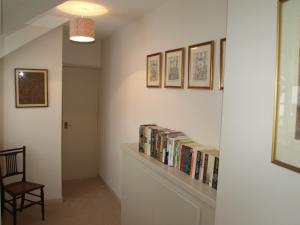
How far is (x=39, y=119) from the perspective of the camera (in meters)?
3.61

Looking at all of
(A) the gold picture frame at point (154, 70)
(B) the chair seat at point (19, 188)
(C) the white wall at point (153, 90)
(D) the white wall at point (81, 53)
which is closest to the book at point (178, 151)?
(C) the white wall at point (153, 90)

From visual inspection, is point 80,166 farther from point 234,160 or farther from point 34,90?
point 234,160

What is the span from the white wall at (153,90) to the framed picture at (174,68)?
0.06 meters

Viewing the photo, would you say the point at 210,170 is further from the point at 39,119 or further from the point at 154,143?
the point at 39,119

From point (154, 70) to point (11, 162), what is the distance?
2165mm

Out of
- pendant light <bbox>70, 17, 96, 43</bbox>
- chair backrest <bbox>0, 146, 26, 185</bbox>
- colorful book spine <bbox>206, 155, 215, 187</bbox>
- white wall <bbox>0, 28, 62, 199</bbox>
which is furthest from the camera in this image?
white wall <bbox>0, 28, 62, 199</bbox>

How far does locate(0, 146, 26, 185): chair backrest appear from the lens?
3.30m

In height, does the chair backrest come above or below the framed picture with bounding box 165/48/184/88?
below

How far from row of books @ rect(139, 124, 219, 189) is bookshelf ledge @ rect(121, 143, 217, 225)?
0.16ft

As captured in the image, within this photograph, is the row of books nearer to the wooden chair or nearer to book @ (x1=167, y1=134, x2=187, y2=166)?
book @ (x1=167, y1=134, x2=187, y2=166)

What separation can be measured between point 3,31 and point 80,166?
2862 millimetres

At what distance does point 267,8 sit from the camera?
923 mm

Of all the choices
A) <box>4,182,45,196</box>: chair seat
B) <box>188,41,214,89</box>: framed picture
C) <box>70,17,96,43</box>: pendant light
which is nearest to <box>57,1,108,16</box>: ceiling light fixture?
<box>70,17,96,43</box>: pendant light

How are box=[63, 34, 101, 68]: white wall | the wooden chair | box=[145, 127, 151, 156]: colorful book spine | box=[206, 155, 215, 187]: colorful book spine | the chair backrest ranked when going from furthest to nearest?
box=[63, 34, 101, 68]: white wall < the chair backrest < the wooden chair < box=[145, 127, 151, 156]: colorful book spine < box=[206, 155, 215, 187]: colorful book spine
